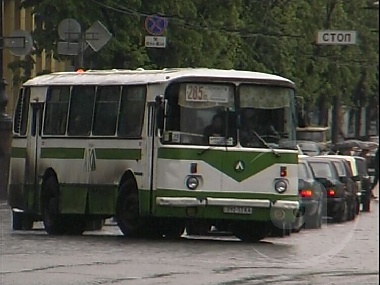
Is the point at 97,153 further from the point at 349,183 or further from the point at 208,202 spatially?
the point at 349,183

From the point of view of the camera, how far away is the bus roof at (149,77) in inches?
896

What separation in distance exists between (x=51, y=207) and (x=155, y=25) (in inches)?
456

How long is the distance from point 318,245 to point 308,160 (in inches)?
451

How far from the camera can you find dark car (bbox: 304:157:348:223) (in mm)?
34281

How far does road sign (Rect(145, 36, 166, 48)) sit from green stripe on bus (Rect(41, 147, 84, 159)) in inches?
384

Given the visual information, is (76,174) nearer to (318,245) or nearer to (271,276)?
(318,245)

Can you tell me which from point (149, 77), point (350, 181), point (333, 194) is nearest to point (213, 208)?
point (149, 77)

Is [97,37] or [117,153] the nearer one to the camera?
[117,153]

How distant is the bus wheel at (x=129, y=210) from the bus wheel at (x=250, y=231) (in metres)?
1.41

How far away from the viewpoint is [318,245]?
23.9 meters

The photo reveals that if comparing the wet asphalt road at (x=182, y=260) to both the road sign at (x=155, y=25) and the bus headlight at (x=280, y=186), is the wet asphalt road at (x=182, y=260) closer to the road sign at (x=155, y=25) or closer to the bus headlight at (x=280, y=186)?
the bus headlight at (x=280, y=186)

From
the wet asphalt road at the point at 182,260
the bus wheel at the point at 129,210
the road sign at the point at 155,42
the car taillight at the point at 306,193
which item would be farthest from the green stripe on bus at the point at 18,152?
the road sign at the point at 155,42

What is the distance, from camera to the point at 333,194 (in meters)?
34.9

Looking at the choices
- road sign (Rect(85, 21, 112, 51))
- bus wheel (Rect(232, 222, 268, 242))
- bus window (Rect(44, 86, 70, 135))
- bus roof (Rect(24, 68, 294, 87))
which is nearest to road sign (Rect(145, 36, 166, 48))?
road sign (Rect(85, 21, 112, 51))
